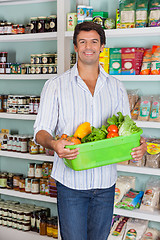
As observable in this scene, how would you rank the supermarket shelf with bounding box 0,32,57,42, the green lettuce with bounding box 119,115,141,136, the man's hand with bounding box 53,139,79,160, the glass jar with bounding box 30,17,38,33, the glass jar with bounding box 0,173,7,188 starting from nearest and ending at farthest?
1. the man's hand with bounding box 53,139,79,160
2. the green lettuce with bounding box 119,115,141,136
3. the supermarket shelf with bounding box 0,32,57,42
4. the glass jar with bounding box 30,17,38,33
5. the glass jar with bounding box 0,173,7,188

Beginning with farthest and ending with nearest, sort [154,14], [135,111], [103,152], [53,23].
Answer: [53,23] → [135,111] → [154,14] → [103,152]

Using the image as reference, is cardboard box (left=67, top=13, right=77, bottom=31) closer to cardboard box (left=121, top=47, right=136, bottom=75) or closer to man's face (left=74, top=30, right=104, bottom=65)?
cardboard box (left=121, top=47, right=136, bottom=75)

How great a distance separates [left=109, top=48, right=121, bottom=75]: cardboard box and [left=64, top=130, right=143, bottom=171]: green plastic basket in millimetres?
1149

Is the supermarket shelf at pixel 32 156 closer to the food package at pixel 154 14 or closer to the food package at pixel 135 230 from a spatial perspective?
the food package at pixel 135 230

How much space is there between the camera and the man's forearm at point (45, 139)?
1.68 meters

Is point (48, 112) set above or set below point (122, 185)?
above

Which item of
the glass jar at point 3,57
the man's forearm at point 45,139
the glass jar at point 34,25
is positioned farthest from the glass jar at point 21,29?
the man's forearm at point 45,139

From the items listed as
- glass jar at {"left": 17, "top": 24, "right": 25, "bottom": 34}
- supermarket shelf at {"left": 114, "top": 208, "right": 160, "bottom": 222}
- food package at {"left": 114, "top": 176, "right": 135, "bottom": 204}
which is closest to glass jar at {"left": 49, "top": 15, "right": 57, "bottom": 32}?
glass jar at {"left": 17, "top": 24, "right": 25, "bottom": 34}

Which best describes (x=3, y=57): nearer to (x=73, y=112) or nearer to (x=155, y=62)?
(x=155, y=62)

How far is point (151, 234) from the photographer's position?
9.35 feet

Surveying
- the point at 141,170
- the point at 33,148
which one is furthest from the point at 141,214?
the point at 33,148

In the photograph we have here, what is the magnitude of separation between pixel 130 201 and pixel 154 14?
1.49m

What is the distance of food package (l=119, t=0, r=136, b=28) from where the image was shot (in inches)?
105

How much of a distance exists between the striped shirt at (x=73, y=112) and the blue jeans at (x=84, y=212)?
0.04 m
